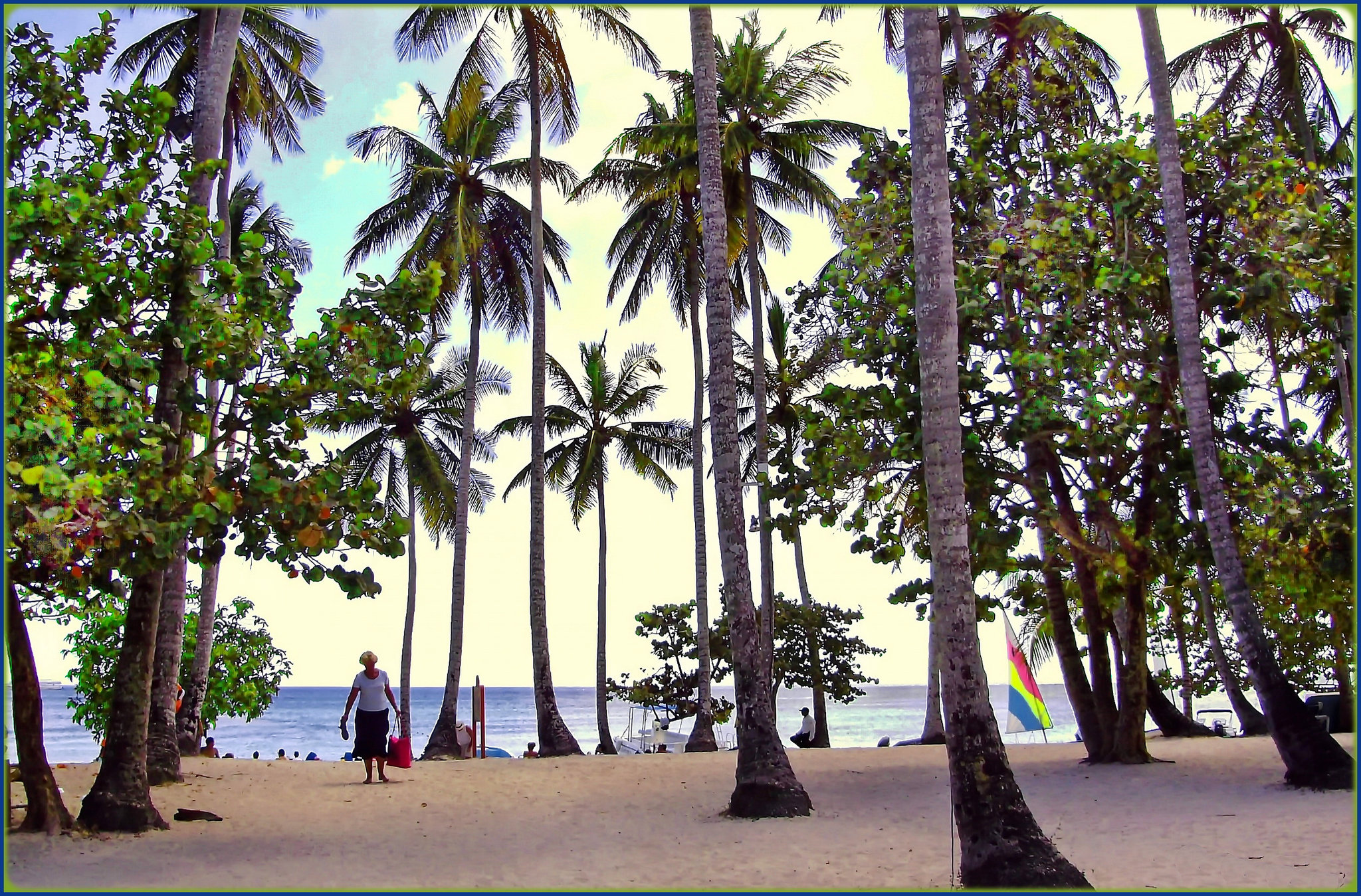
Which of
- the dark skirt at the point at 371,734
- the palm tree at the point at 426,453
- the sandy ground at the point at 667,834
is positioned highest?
the palm tree at the point at 426,453

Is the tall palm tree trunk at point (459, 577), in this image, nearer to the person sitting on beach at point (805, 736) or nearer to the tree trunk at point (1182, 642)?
the person sitting on beach at point (805, 736)

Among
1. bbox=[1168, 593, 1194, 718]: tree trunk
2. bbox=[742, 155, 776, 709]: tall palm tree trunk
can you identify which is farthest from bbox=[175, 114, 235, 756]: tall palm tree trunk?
bbox=[1168, 593, 1194, 718]: tree trunk

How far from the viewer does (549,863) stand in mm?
8070

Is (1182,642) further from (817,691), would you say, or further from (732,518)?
(732,518)

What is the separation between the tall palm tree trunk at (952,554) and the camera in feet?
21.3

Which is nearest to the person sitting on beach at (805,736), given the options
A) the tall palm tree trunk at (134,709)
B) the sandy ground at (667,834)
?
the sandy ground at (667,834)

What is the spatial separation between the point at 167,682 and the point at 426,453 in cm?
1407

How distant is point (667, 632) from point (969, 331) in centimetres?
1530

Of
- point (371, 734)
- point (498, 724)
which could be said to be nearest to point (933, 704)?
point (371, 734)

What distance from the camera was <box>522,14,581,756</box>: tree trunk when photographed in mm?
19000

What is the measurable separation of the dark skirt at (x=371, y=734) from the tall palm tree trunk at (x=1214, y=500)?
934 cm

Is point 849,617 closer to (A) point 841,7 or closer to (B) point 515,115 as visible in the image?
(B) point 515,115

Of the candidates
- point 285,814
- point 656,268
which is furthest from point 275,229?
point 285,814

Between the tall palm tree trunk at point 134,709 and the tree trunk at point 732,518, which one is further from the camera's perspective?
the tree trunk at point 732,518
